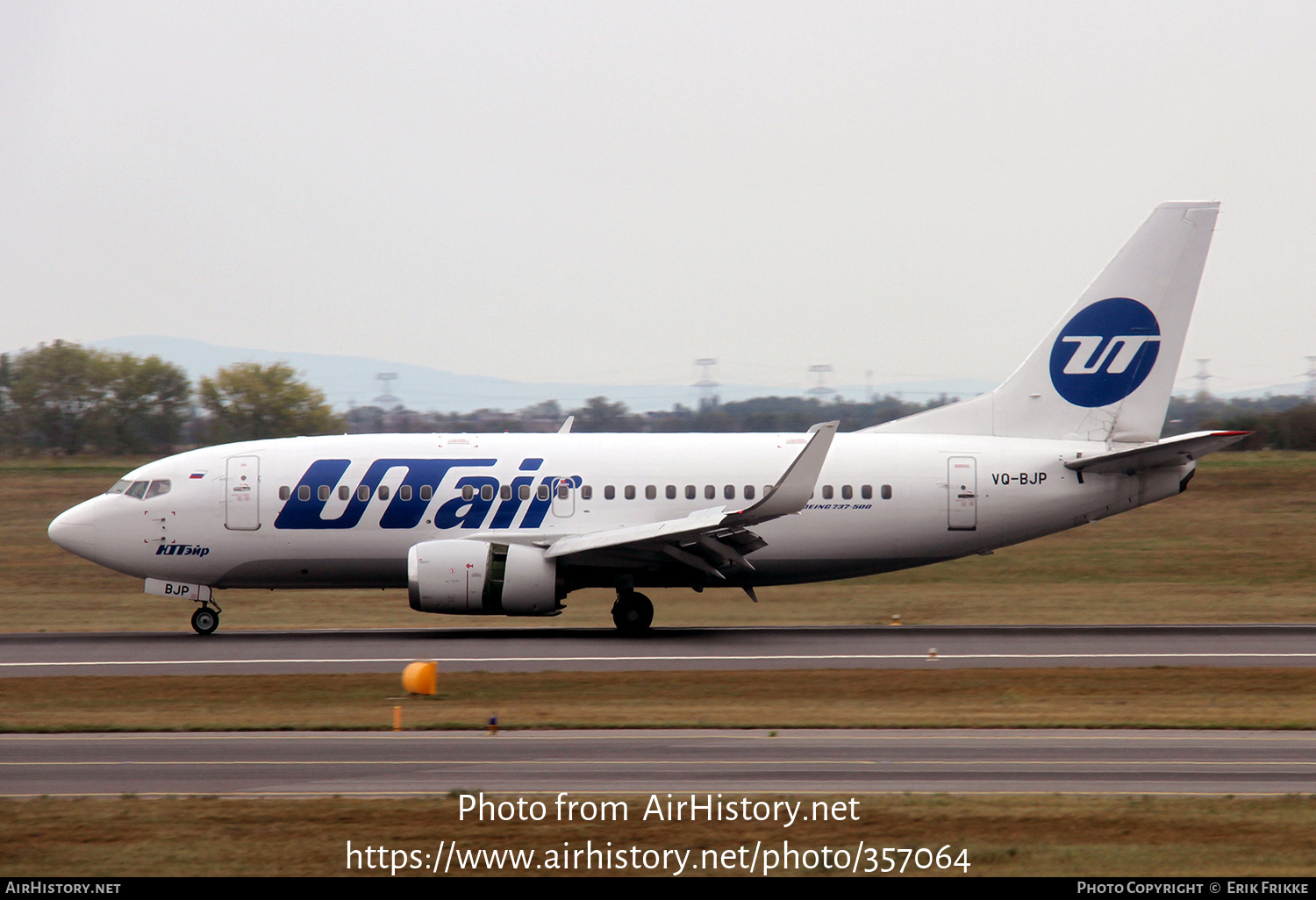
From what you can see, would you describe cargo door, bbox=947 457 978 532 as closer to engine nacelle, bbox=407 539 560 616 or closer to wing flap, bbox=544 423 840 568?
wing flap, bbox=544 423 840 568

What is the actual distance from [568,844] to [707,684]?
30.5ft

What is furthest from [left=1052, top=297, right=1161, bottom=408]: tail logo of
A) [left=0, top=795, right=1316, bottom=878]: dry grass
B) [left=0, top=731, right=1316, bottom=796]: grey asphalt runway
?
[left=0, top=795, right=1316, bottom=878]: dry grass

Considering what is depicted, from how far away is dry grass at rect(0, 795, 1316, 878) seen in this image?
33.0 feet

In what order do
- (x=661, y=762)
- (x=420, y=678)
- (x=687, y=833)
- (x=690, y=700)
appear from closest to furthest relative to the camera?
(x=687, y=833), (x=661, y=762), (x=690, y=700), (x=420, y=678)

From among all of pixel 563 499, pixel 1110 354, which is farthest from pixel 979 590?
pixel 563 499

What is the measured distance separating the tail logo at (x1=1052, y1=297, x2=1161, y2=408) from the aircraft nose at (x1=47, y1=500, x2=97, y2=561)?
69.1 ft

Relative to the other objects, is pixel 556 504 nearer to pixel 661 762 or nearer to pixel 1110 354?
pixel 1110 354

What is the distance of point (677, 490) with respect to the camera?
88.3ft

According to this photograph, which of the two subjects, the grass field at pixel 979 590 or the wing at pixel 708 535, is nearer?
the wing at pixel 708 535

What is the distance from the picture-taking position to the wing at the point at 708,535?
78.9ft

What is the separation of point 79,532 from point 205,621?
132 inches

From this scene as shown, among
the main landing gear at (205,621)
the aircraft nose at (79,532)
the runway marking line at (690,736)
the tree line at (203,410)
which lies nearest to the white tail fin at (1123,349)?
the runway marking line at (690,736)

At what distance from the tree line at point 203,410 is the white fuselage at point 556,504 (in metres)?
20.6

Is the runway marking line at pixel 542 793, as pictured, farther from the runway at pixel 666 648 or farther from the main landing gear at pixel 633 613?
the main landing gear at pixel 633 613
